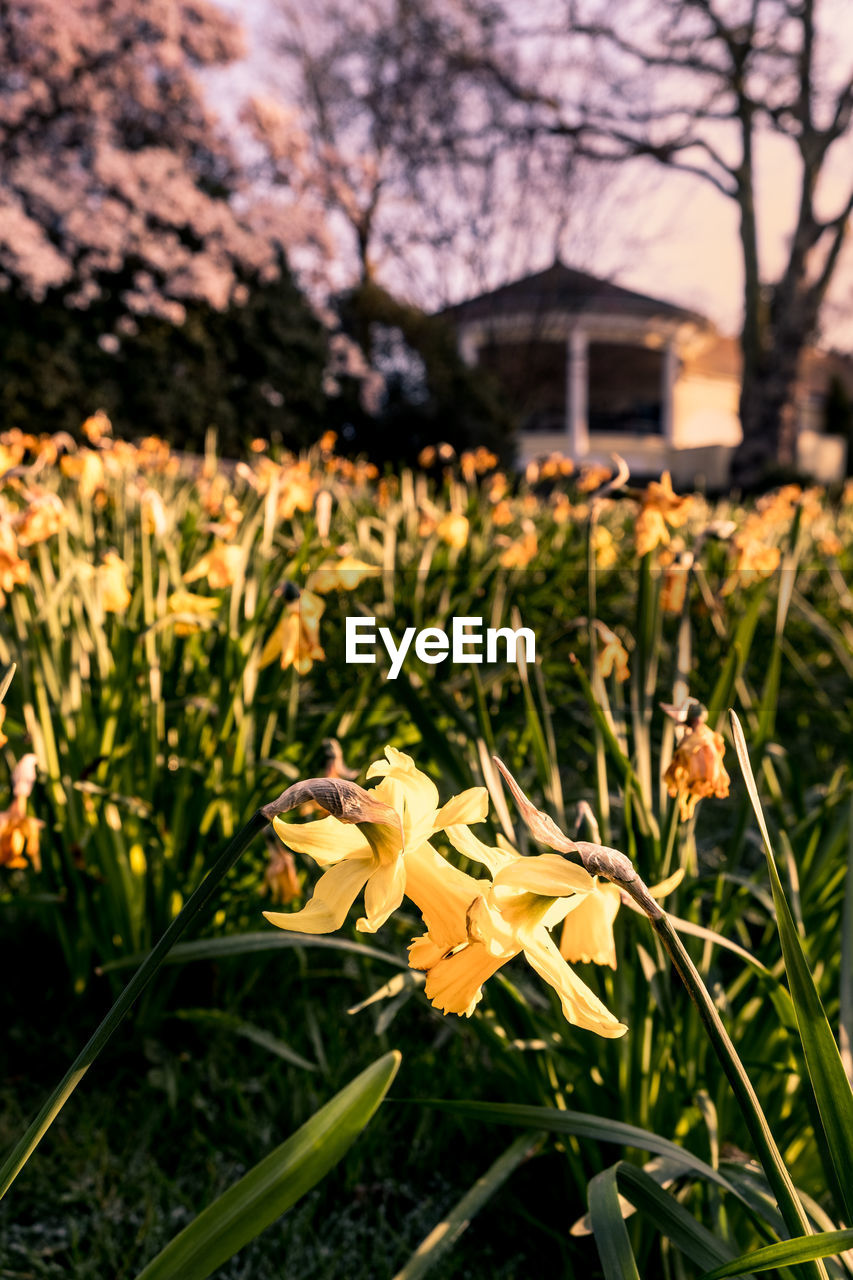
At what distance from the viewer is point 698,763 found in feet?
2.83

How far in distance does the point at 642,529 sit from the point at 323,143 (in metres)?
16.1

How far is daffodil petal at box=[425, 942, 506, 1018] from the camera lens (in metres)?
0.48

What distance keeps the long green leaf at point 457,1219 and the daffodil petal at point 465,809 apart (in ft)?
1.80

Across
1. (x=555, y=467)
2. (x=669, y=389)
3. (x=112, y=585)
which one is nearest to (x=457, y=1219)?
(x=112, y=585)

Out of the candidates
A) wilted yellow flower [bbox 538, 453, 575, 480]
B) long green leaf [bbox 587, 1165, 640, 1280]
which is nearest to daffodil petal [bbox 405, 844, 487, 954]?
long green leaf [bbox 587, 1165, 640, 1280]

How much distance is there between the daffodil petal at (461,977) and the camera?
48 cm

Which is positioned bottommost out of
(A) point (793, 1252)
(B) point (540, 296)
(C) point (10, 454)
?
(A) point (793, 1252)

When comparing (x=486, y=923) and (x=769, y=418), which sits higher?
(x=769, y=418)

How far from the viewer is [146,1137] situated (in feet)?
4.13

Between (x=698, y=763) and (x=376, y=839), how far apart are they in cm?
49

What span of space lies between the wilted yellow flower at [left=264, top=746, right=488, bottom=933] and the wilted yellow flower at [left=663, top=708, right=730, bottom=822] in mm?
449

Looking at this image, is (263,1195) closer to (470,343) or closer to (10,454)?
(10,454)

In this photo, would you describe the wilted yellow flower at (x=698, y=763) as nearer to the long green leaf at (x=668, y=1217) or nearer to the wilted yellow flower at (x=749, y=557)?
the long green leaf at (x=668, y=1217)

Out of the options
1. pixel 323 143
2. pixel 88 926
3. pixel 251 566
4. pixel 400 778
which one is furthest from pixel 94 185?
pixel 400 778
